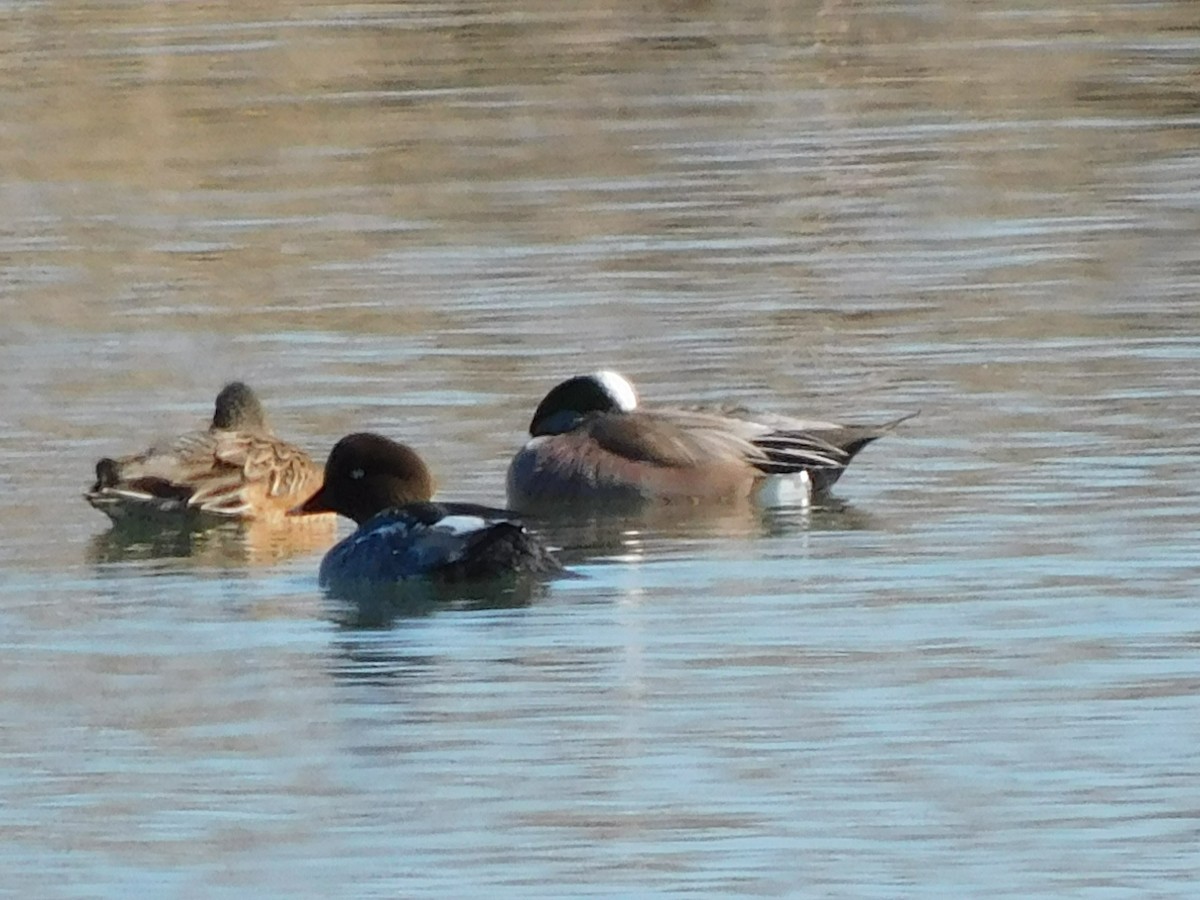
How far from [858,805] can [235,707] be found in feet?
7.62

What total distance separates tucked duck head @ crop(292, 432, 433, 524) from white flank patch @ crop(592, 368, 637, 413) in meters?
1.42

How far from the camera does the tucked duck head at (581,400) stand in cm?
1434

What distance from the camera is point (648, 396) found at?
15.6 meters

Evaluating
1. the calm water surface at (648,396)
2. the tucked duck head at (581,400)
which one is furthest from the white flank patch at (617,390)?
the calm water surface at (648,396)

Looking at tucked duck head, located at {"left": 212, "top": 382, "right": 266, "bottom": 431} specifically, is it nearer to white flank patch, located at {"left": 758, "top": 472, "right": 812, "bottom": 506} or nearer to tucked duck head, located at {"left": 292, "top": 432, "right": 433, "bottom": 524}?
tucked duck head, located at {"left": 292, "top": 432, "right": 433, "bottom": 524}

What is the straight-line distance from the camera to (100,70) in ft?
87.2

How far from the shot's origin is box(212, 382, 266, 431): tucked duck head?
1436cm

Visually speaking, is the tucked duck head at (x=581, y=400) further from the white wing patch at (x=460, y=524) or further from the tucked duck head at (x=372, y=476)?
the white wing patch at (x=460, y=524)

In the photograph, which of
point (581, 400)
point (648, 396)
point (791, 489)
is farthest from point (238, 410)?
point (791, 489)

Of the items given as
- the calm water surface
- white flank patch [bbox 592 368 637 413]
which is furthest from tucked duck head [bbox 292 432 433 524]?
white flank patch [bbox 592 368 637 413]

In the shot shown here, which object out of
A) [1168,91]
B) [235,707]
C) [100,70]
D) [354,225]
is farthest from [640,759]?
[100,70]

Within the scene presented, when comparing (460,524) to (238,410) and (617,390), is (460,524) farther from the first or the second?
(238,410)

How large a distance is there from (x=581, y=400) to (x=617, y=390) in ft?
0.51

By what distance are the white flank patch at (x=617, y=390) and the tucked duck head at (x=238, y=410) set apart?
143cm
